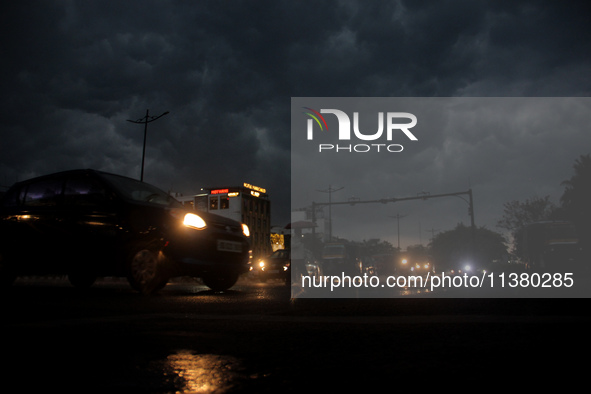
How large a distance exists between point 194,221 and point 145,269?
3.23ft

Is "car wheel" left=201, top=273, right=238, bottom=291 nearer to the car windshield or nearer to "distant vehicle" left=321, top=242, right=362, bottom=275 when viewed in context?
the car windshield

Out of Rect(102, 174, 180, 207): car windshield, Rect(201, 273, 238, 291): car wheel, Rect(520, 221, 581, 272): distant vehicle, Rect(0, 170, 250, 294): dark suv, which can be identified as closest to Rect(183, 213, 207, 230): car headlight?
Rect(0, 170, 250, 294): dark suv

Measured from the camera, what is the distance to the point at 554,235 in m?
30.4

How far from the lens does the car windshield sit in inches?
295

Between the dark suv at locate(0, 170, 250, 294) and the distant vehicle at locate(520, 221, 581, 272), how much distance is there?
87.5 feet

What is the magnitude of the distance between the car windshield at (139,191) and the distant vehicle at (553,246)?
88.5 feet

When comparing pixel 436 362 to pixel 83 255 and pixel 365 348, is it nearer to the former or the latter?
pixel 365 348

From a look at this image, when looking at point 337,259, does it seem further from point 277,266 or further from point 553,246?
point 553,246

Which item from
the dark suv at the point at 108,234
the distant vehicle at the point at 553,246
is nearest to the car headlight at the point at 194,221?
the dark suv at the point at 108,234

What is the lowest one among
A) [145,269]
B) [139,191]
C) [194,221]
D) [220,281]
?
[220,281]

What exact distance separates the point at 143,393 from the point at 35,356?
106 centimetres

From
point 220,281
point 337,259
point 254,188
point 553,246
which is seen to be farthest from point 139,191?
point 254,188

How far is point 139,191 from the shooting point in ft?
25.5

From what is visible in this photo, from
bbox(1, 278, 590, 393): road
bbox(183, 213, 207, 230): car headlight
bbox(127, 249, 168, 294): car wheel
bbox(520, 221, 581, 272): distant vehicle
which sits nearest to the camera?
bbox(1, 278, 590, 393): road
